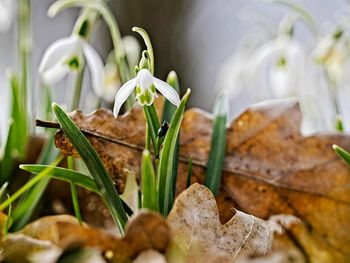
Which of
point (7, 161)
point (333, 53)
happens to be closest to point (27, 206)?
point (7, 161)

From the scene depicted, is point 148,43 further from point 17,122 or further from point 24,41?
point 24,41

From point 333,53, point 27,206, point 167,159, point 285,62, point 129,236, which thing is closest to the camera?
point 129,236

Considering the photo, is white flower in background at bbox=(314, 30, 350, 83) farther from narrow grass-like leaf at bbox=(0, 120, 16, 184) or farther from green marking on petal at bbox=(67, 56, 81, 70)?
narrow grass-like leaf at bbox=(0, 120, 16, 184)

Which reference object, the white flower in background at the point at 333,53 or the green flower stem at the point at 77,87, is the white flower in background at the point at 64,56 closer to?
the green flower stem at the point at 77,87

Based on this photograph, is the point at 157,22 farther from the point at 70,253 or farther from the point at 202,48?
the point at 70,253

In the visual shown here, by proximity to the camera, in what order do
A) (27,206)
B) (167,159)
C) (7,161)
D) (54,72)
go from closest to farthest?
(167,159) → (27,206) → (7,161) → (54,72)

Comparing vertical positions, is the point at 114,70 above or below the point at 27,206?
above

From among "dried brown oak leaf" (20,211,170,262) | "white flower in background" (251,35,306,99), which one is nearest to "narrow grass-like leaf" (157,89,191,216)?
"dried brown oak leaf" (20,211,170,262)
